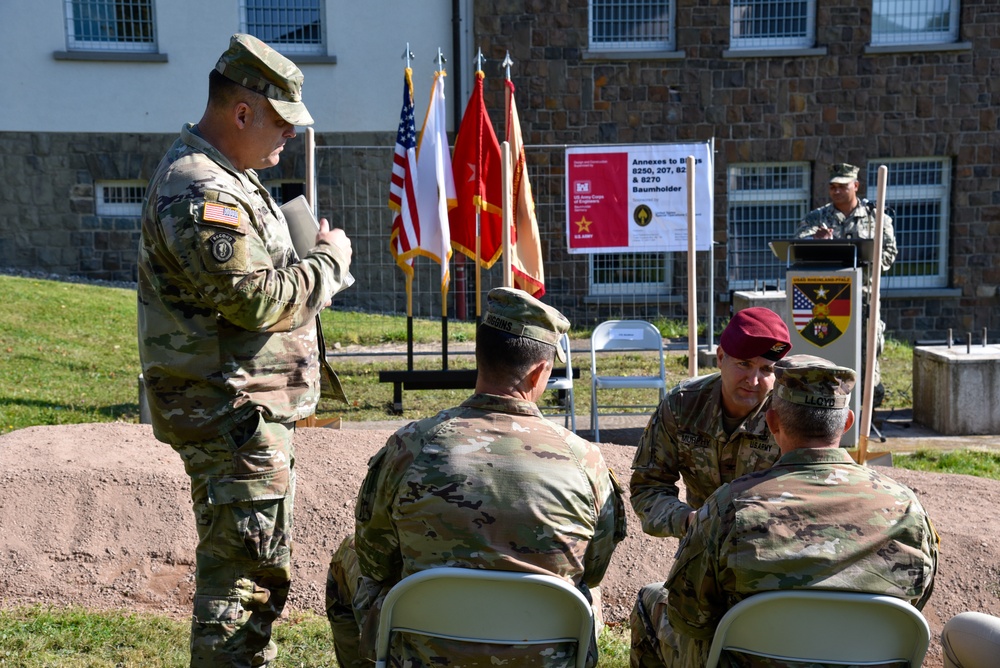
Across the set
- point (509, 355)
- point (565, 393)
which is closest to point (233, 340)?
point (509, 355)

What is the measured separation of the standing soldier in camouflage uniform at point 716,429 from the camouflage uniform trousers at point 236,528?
1.21 m

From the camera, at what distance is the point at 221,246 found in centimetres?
302

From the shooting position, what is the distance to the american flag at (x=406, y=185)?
28.4 ft

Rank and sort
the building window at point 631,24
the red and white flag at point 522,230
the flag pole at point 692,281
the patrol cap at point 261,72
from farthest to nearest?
the building window at point 631,24 < the red and white flag at point 522,230 < the flag pole at point 692,281 < the patrol cap at point 261,72

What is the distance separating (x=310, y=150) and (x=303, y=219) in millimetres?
3606

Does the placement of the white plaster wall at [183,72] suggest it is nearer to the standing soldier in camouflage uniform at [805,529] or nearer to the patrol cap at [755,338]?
the patrol cap at [755,338]

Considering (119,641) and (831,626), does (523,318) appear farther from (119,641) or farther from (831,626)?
(119,641)

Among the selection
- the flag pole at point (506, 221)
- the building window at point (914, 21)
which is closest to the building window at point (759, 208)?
the building window at point (914, 21)

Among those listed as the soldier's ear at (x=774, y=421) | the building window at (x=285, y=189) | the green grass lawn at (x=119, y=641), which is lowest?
the green grass lawn at (x=119, y=641)

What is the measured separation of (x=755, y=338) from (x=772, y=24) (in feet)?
41.1

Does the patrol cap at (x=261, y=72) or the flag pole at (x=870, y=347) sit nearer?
the patrol cap at (x=261, y=72)

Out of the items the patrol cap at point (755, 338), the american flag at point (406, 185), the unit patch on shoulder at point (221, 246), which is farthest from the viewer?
the american flag at point (406, 185)

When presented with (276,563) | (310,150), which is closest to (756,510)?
(276,563)

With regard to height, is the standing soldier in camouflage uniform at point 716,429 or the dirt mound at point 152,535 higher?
Answer: the standing soldier in camouflage uniform at point 716,429
